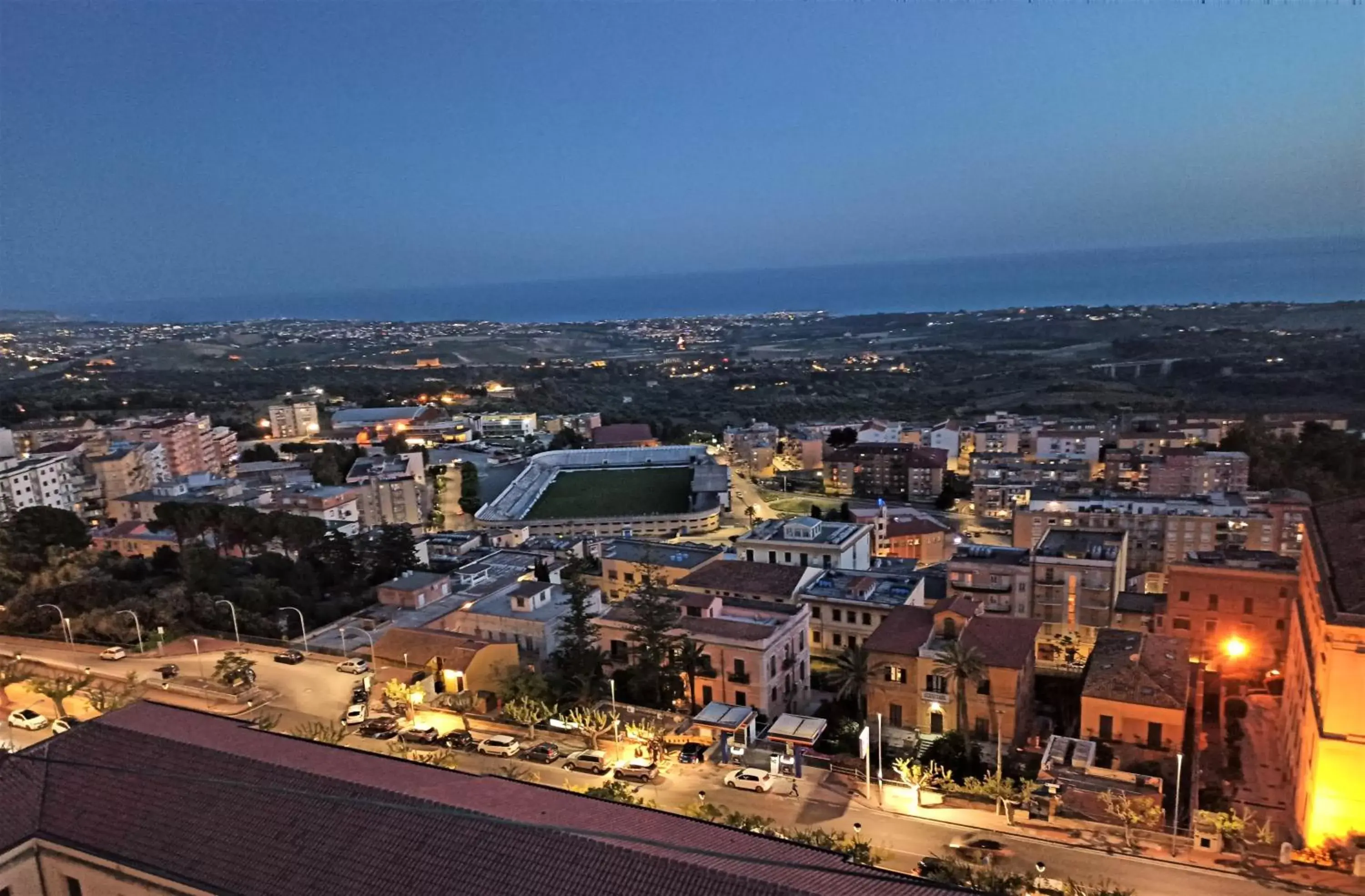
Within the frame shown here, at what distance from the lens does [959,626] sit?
20594 millimetres

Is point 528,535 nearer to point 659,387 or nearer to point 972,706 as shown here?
point 972,706

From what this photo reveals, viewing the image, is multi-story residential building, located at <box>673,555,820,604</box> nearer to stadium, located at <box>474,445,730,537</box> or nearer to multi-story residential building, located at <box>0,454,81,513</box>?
stadium, located at <box>474,445,730,537</box>

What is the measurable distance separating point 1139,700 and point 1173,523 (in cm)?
1968

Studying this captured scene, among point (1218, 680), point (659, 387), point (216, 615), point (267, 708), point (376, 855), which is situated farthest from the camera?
point (659, 387)

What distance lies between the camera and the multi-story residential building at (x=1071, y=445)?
5541 centimetres

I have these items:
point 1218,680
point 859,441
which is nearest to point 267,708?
point 1218,680

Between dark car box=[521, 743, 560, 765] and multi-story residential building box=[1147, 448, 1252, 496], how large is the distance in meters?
37.2

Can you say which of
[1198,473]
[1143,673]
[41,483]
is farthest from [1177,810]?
[41,483]

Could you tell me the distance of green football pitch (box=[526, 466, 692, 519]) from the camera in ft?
173

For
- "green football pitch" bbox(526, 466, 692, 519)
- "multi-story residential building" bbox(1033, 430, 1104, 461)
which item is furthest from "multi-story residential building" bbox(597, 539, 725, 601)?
"multi-story residential building" bbox(1033, 430, 1104, 461)

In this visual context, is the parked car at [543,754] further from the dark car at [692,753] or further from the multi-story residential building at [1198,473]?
the multi-story residential building at [1198,473]

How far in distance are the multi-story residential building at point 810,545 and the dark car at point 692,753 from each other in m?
11.9

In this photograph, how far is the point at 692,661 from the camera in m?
20.9

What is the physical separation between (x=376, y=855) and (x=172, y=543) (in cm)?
3006
